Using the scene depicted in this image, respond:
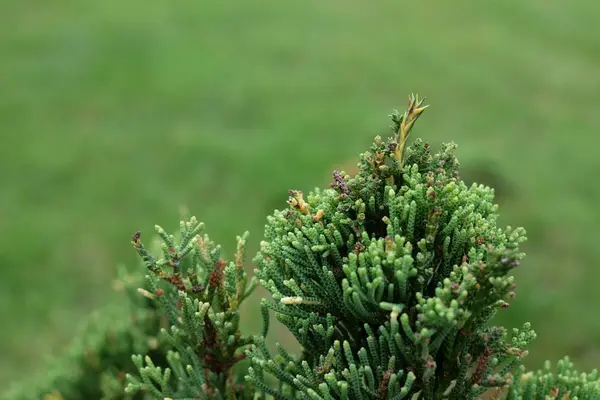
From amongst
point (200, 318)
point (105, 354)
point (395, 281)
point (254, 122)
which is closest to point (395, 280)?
point (395, 281)

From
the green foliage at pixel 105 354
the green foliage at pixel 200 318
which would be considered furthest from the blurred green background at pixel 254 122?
the green foliage at pixel 200 318

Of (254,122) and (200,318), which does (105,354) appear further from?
(254,122)

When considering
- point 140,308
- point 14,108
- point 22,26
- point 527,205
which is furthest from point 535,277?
point 22,26

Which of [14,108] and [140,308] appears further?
[14,108]

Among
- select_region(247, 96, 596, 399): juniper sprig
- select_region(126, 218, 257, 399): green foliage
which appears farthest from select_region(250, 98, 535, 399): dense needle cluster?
select_region(126, 218, 257, 399): green foliage

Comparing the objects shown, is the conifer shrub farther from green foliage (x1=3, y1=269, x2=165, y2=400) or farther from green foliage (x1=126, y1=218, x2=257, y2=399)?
green foliage (x1=3, y1=269, x2=165, y2=400)

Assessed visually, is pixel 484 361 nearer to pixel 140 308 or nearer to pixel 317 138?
pixel 140 308
